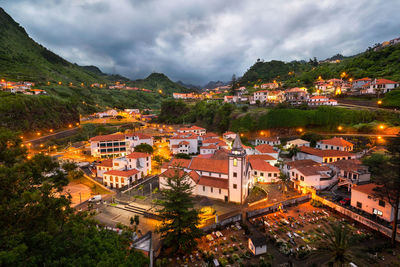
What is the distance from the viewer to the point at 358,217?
2253 centimetres

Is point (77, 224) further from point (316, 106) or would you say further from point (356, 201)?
point (316, 106)

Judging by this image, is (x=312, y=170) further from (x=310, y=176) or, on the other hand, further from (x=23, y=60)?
(x=23, y=60)

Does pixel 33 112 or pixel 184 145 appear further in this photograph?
pixel 33 112

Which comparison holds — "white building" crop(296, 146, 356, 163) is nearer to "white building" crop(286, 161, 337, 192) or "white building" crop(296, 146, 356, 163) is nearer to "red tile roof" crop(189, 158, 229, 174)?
"white building" crop(286, 161, 337, 192)

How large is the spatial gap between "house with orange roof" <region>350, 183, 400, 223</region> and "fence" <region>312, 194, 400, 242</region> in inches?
69.5

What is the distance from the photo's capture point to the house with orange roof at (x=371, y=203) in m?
21.2

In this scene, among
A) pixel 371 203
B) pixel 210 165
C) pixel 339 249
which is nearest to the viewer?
pixel 339 249

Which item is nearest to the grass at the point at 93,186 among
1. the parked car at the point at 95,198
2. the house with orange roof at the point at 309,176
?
the parked car at the point at 95,198

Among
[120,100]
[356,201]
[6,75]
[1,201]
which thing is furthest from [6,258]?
[120,100]

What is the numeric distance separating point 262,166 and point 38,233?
1289 inches

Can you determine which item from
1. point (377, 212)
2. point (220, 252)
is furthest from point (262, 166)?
point (220, 252)

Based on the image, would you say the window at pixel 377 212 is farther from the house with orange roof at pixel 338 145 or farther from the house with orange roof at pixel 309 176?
the house with orange roof at pixel 338 145

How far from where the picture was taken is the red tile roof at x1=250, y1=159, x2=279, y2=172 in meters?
34.2

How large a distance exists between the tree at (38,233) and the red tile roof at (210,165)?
18.6 meters
